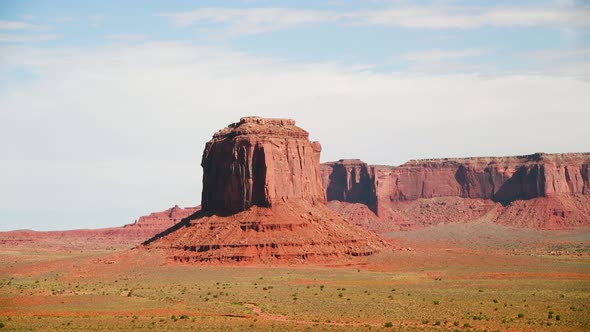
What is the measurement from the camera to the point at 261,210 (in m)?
120

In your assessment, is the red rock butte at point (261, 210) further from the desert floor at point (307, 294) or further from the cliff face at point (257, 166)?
the desert floor at point (307, 294)

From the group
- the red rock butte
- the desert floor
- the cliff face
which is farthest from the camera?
the cliff face

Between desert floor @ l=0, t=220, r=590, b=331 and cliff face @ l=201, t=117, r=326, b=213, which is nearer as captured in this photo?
desert floor @ l=0, t=220, r=590, b=331

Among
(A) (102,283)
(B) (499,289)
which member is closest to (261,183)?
(A) (102,283)

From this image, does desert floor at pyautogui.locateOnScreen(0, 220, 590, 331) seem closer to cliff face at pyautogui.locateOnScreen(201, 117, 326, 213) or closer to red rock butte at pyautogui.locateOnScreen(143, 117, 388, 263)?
red rock butte at pyautogui.locateOnScreen(143, 117, 388, 263)

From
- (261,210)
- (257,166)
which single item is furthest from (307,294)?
(257,166)

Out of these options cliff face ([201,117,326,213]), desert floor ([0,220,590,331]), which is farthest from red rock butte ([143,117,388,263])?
desert floor ([0,220,590,331])

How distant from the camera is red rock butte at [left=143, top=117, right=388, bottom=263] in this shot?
116 metres

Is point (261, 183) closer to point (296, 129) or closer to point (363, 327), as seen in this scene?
point (296, 129)

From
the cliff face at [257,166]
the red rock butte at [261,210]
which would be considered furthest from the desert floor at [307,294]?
the cliff face at [257,166]

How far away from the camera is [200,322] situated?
224 ft

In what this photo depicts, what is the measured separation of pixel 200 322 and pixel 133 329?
5.06m

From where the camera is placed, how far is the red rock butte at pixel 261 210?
11625 cm

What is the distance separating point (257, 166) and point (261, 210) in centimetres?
490
